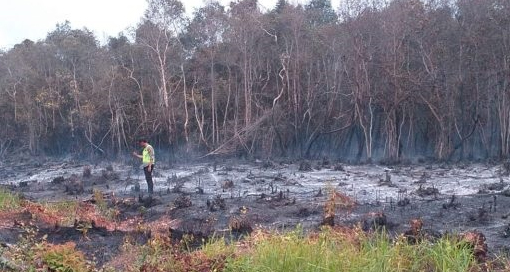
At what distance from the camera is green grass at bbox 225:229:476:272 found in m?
5.51

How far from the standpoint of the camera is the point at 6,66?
3494 centimetres

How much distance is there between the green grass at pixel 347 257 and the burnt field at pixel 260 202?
7.56 ft

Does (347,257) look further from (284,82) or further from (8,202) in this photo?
(284,82)

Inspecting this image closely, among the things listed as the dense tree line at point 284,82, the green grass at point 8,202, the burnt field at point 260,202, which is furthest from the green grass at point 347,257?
the dense tree line at point 284,82

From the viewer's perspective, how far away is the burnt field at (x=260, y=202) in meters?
9.89

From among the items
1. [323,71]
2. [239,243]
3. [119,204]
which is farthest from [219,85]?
[239,243]

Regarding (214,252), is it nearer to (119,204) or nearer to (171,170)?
(119,204)

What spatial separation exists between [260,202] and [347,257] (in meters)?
8.32

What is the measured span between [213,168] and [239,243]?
52.3 feet

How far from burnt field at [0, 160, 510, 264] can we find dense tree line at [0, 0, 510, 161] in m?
5.10

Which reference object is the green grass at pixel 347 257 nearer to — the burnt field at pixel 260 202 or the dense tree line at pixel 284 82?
the burnt field at pixel 260 202

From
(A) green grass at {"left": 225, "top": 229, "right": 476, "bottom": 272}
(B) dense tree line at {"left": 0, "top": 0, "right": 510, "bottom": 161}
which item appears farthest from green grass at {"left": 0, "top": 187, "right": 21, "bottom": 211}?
(B) dense tree line at {"left": 0, "top": 0, "right": 510, "bottom": 161}

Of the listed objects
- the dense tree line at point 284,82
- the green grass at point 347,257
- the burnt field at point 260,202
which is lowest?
the burnt field at point 260,202

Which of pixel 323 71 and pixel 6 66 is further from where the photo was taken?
pixel 6 66
